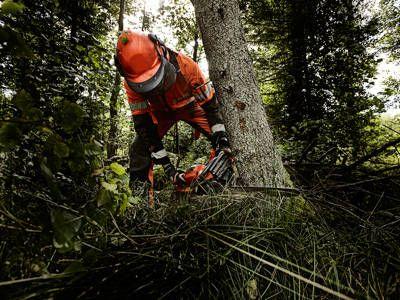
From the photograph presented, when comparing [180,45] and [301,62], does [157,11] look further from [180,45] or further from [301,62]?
[301,62]

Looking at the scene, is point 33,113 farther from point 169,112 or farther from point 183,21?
point 183,21

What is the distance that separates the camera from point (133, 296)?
2.35 feet

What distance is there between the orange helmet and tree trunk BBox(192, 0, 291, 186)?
30.5 inches

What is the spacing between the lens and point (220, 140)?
9.42 feet

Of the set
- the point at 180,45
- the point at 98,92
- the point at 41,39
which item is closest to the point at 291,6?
the point at 98,92

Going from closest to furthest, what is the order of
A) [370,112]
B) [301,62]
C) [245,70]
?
[245,70] → [370,112] → [301,62]

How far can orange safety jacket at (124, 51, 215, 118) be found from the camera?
300cm

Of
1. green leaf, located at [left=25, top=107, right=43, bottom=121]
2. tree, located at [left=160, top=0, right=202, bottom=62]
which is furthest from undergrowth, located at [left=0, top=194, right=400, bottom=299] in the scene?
tree, located at [left=160, top=0, right=202, bottom=62]

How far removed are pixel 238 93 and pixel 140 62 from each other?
1203 millimetres

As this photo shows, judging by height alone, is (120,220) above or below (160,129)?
below

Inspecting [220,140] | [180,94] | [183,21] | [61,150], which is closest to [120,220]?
[61,150]

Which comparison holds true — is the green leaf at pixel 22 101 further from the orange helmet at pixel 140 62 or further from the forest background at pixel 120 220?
the orange helmet at pixel 140 62

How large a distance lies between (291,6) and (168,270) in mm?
5453

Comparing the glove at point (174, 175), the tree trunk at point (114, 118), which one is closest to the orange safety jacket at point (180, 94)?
the tree trunk at point (114, 118)
